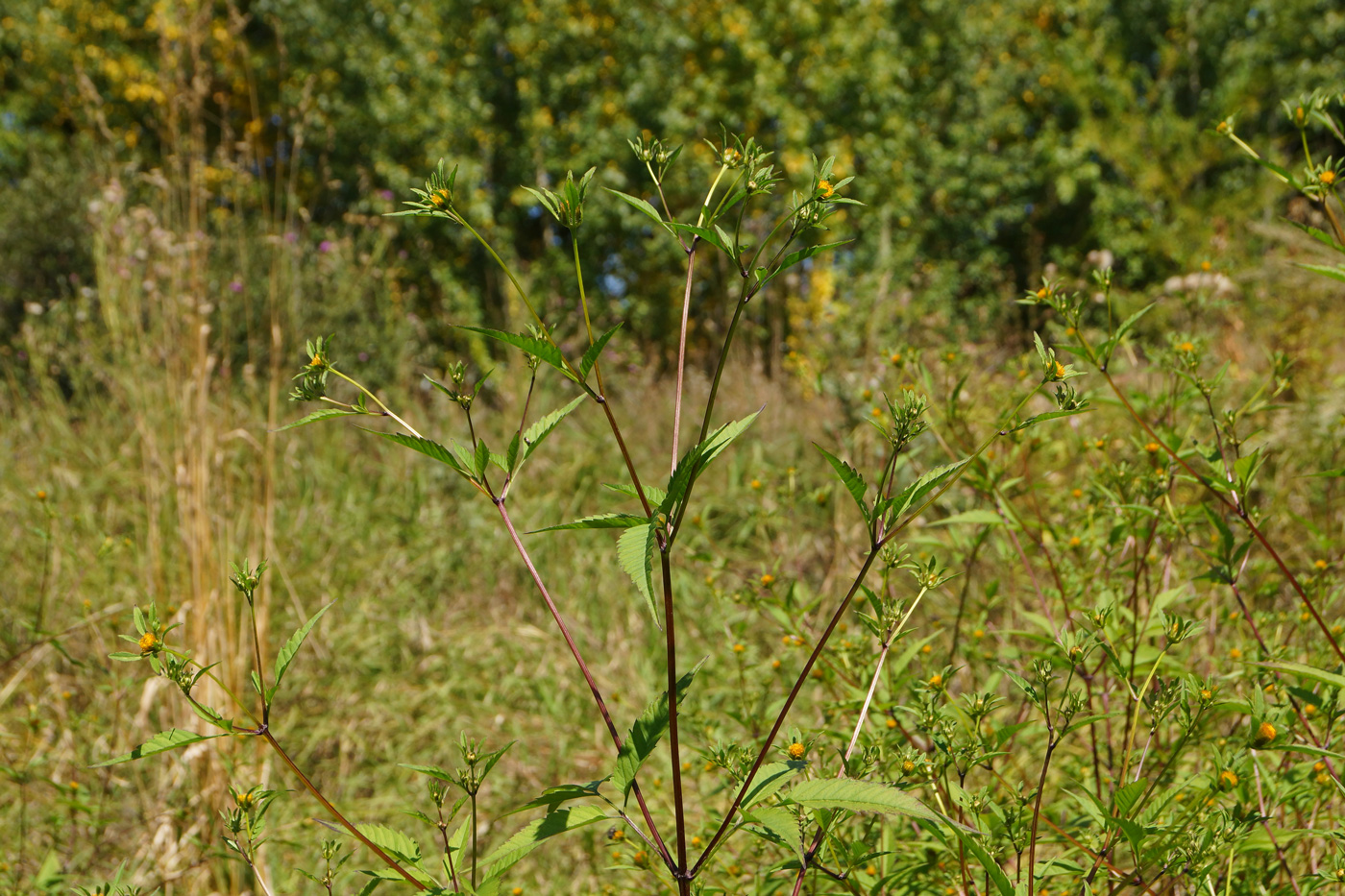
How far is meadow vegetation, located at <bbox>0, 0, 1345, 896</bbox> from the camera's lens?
92 cm

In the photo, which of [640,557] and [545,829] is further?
[545,829]

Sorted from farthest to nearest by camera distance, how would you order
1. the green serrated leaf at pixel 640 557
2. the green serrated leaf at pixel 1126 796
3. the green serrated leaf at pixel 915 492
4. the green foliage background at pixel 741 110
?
the green foliage background at pixel 741 110, the green serrated leaf at pixel 1126 796, the green serrated leaf at pixel 915 492, the green serrated leaf at pixel 640 557

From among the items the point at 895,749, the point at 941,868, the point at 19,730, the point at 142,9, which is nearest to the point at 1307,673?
the point at 895,749

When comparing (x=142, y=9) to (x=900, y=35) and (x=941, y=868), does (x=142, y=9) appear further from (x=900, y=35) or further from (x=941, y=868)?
(x=941, y=868)

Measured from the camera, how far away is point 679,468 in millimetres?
747

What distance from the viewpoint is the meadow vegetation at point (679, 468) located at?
3.03ft

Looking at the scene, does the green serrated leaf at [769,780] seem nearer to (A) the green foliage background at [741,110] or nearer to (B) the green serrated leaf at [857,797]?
(B) the green serrated leaf at [857,797]

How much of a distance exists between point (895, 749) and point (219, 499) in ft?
6.32

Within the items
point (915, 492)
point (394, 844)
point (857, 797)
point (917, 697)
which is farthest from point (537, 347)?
point (917, 697)

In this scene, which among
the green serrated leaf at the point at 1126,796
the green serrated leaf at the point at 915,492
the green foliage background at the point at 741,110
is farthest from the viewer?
the green foliage background at the point at 741,110

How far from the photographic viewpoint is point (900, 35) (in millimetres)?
7914

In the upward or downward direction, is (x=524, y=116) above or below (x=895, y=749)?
above

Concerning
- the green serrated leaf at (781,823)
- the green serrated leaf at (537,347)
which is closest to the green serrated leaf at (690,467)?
the green serrated leaf at (537,347)

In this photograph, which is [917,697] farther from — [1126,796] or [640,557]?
A: [640,557]
